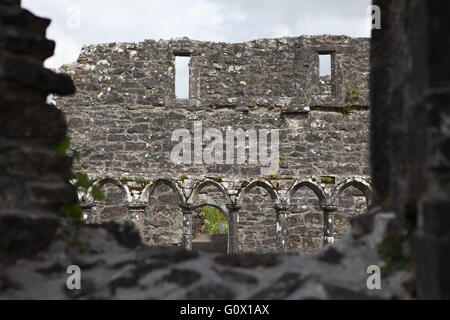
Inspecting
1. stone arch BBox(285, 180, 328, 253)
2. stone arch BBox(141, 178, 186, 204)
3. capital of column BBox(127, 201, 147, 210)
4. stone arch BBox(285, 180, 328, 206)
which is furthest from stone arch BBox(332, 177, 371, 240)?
capital of column BBox(127, 201, 147, 210)

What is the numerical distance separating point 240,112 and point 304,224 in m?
2.97

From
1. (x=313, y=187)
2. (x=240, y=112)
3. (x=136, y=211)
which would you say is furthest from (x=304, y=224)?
(x=136, y=211)

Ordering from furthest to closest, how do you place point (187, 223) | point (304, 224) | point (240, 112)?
point (304, 224) < point (240, 112) < point (187, 223)

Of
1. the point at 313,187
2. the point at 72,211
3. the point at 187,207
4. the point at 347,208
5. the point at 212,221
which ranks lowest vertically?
the point at 212,221

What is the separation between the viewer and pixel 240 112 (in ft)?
41.7

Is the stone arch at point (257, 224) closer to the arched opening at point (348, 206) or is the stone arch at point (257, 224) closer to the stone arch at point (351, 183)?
the arched opening at point (348, 206)

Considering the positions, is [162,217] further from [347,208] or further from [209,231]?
[209,231]

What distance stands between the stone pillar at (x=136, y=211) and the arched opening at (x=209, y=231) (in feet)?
8.80

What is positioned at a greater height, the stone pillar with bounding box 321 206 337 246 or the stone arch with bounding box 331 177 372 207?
the stone arch with bounding box 331 177 372 207

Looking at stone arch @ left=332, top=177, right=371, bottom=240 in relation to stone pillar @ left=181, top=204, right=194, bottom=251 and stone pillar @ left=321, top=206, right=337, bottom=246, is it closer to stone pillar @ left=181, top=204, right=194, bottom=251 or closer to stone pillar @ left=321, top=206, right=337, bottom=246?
stone pillar @ left=321, top=206, right=337, bottom=246

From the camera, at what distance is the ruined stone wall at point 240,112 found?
12500mm

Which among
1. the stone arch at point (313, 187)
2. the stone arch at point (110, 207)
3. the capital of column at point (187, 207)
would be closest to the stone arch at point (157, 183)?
the capital of column at point (187, 207)

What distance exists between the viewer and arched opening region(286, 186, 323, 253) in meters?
13.0

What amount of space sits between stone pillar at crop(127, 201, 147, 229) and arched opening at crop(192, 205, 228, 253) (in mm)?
2683
